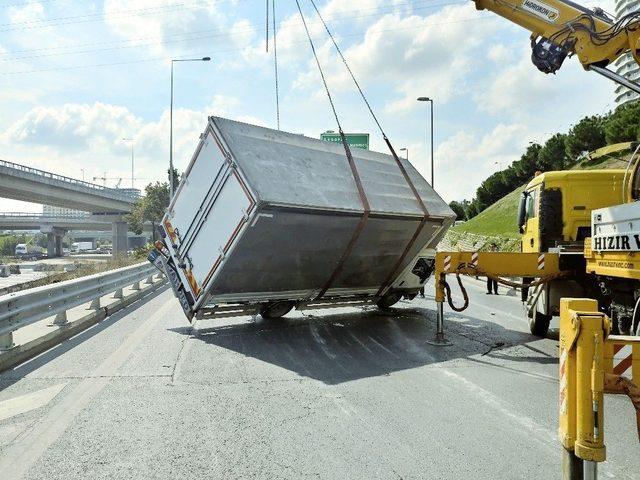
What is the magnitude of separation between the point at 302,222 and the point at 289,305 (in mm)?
2562

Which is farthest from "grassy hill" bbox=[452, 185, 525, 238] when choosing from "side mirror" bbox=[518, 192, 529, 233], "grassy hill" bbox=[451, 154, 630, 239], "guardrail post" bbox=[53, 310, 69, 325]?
"guardrail post" bbox=[53, 310, 69, 325]

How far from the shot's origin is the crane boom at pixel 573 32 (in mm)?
8039

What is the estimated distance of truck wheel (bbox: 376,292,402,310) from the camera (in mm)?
11312

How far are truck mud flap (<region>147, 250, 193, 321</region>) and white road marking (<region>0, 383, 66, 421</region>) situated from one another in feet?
10.6

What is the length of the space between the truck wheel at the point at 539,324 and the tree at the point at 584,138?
34263 mm

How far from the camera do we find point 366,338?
27.8ft

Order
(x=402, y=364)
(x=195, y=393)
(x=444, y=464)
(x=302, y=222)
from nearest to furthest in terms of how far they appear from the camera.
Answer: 1. (x=444, y=464)
2. (x=195, y=393)
3. (x=402, y=364)
4. (x=302, y=222)

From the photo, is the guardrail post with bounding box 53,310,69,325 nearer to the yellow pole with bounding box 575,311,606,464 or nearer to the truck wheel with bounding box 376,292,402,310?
the truck wheel with bounding box 376,292,402,310

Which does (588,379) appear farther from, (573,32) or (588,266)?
(573,32)

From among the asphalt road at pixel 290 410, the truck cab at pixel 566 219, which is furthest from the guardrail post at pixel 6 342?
the truck cab at pixel 566 219

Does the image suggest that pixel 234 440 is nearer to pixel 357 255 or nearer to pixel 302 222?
pixel 302 222

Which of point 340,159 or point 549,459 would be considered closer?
point 549,459

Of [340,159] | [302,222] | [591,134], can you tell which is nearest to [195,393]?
[302,222]

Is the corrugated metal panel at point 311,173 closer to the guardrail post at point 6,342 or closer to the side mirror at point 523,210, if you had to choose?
the side mirror at point 523,210
